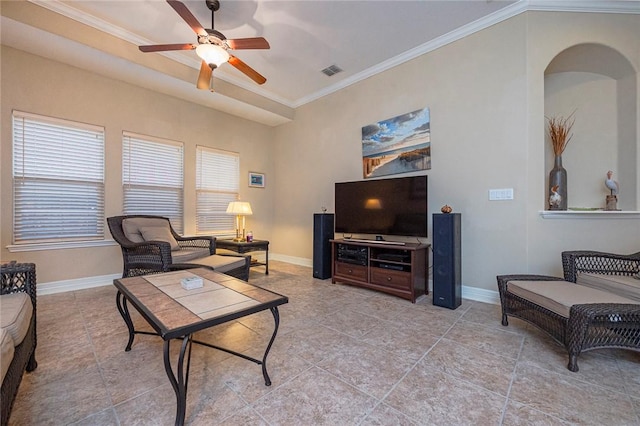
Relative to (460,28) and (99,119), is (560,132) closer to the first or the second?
(460,28)

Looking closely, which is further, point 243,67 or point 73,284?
point 73,284

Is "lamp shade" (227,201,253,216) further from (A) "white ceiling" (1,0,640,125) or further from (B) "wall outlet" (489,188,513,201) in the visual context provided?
(B) "wall outlet" (489,188,513,201)

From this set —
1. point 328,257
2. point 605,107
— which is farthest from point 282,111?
point 605,107

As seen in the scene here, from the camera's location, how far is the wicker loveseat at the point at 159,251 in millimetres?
2910

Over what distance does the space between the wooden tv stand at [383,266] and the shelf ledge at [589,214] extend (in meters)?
1.22

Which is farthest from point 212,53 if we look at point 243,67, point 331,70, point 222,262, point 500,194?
point 500,194

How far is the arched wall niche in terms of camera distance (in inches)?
102

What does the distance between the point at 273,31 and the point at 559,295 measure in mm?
3693

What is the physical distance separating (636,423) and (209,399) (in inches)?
83.0

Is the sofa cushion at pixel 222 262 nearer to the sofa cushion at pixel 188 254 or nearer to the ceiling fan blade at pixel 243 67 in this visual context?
the sofa cushion at pixel 188 254

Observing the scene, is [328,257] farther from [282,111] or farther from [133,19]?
[133,19]

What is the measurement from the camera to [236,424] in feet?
4.00

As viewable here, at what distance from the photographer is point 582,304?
1661 mm

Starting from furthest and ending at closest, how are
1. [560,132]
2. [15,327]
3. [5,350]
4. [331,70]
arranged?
[331,70] < [560,132] < [15,327] < [5,350]
